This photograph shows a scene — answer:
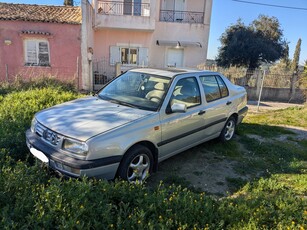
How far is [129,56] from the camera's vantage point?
1720 centimetres

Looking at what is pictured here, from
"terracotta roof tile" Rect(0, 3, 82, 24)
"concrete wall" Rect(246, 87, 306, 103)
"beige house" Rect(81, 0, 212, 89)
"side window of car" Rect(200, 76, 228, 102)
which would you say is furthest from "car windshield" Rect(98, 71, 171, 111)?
"concrete wall" Rect(246, 87, 306, 103)

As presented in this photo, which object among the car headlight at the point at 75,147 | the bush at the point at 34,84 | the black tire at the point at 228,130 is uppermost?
the car headlight at the point at 75,147

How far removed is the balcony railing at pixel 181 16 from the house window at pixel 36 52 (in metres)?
8.20

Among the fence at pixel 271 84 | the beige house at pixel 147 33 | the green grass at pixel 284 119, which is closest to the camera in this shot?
the green grass at pixel 284 119

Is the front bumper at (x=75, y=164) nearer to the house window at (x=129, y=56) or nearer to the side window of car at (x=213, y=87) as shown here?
the side window of car at (x=213, y=87)

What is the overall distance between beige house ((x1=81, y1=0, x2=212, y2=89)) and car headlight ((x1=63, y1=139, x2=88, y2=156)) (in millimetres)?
12287

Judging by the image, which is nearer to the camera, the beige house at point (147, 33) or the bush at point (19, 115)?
the bush at point (19, 115)

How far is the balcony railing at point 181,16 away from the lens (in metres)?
17.5

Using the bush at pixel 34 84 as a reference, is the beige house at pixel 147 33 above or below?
above

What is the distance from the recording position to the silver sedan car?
303cm

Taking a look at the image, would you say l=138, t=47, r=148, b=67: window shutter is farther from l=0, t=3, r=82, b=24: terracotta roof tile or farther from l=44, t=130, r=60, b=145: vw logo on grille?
l=44, t=130, r=60, b=145: vw logo on grille

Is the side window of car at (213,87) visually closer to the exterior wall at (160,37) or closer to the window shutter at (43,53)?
the exterior wall at (160,37)

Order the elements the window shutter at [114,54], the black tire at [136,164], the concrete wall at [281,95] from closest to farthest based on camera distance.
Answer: the black tire at [136,164] < the concrete wall at [281,95] < the window shutter at [114,54]

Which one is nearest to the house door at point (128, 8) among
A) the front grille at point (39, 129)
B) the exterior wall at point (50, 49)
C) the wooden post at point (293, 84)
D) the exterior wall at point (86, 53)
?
the exterior wall at point (86, 53)
